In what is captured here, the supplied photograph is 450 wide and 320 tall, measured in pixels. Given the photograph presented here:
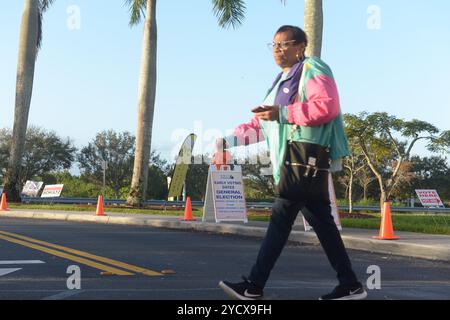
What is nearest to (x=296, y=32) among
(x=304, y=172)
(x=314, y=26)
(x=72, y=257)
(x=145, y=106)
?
(x=304, y=172)

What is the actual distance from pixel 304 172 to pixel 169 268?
8.74 feet

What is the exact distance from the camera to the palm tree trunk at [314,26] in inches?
481

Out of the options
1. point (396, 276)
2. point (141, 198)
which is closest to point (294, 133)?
point (396, 276)

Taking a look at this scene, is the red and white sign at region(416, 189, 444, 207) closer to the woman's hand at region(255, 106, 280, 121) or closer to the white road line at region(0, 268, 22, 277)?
the white road line at region(0, 268, 22, 277)

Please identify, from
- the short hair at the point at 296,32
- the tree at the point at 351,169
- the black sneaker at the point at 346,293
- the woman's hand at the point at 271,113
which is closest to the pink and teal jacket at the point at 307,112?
the woman's hand at the point at 271,113

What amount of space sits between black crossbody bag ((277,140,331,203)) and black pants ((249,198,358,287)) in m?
0.08

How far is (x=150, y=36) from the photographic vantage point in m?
19.1

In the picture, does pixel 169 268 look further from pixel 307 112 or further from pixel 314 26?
pixel 314 26

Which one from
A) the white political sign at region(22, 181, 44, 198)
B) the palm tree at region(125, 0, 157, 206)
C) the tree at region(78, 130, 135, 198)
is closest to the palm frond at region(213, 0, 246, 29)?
the palm tree at region(125, 0, 157, 206)

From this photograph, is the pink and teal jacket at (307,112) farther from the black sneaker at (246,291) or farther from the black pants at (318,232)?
the black sneaker at (246,291)

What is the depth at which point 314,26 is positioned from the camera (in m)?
12.3
